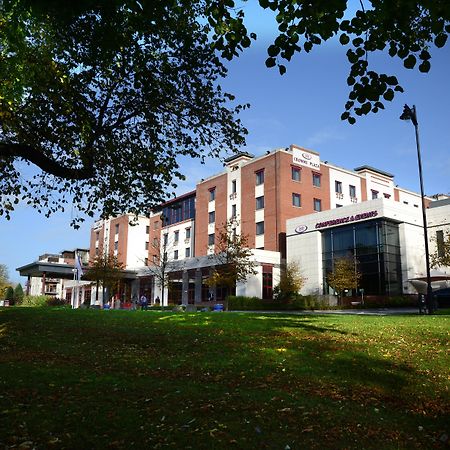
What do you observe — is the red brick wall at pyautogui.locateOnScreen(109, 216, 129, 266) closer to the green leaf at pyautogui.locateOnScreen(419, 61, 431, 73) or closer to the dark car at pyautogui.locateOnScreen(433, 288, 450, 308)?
the dark car at pyautogui.locateOnScreen(433, 288, 450, 308)

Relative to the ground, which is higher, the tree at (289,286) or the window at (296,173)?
the window at (296,173)

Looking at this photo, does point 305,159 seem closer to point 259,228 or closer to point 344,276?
point 259,228

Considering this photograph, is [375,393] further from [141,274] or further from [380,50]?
[141,274]

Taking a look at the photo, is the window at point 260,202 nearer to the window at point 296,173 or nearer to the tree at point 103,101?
the window at point 296,173

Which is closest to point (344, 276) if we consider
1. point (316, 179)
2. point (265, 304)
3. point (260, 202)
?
point (265, 304)

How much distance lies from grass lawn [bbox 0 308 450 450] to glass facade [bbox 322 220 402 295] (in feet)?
108

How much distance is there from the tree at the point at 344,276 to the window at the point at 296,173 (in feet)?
46.7

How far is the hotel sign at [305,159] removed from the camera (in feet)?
184

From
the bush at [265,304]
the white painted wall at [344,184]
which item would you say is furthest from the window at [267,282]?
the white painted wall at [344,184]

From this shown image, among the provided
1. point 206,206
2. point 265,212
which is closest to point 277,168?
point 265,212

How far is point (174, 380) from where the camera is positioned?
24.6 feet

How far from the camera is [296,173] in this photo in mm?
56125

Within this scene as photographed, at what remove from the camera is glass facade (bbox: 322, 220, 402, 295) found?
43344 millimetres

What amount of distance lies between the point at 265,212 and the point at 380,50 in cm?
4934
